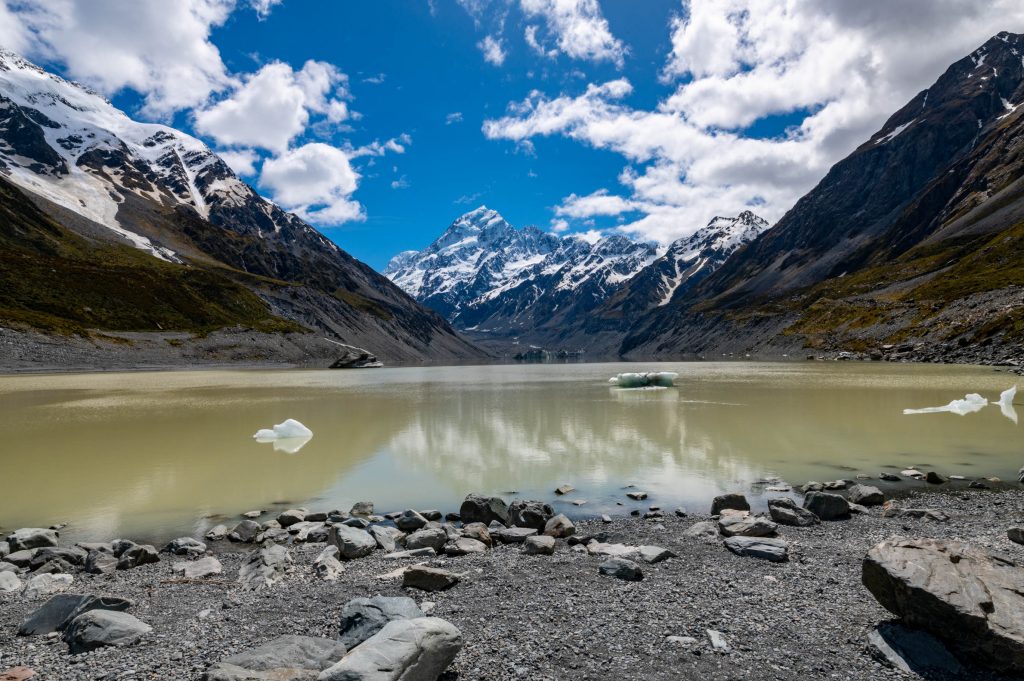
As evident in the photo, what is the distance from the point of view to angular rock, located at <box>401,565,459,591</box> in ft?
40.2

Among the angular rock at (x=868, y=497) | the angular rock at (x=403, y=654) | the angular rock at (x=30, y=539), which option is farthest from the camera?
the angular rock at (x=868, y=497)

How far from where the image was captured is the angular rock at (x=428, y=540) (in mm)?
15312

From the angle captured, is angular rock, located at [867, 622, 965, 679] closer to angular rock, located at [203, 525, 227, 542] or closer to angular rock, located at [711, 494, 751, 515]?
angular rock, located at [711, 494, 751, 515]

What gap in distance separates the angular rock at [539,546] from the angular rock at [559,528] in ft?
3.68

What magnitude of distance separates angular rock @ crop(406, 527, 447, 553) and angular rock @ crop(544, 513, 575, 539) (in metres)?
3.13

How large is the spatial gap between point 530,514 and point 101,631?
1102 centimetres

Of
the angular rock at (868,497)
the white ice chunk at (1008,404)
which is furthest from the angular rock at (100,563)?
the white ice chunk at (1008,404)

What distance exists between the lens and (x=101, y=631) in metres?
9.69

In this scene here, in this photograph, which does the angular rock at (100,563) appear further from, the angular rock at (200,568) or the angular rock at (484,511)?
the angular rock at (484,511)

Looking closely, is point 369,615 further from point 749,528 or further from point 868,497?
point 868,497

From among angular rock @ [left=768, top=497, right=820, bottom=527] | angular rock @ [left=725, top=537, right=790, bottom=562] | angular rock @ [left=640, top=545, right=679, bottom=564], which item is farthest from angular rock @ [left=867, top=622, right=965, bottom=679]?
angular rock @ [left=768, top=497, right=820, bottom=527]

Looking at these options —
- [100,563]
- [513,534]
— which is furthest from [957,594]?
[100,563]

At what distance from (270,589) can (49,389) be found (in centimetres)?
8703

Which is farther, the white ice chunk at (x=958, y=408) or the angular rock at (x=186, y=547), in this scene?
the white ice chunk at (x=958, y=408)
